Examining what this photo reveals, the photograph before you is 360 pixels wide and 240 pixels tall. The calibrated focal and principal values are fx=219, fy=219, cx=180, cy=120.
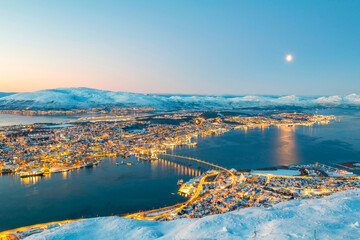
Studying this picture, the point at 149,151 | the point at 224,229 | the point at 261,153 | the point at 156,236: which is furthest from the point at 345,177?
the point at 149,151

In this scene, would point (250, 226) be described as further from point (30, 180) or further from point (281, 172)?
point (30, 180)

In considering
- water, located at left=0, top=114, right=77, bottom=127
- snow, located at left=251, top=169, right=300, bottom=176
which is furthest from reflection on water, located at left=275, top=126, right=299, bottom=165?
water, located at left=0, top=114, right=77, bottom=127

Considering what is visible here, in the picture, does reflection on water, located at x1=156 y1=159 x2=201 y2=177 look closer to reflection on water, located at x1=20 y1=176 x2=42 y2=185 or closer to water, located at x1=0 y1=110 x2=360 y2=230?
water, located at x1=0 y1=110 x2=360 y2=230

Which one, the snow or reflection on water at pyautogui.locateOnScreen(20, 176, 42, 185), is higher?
the snow

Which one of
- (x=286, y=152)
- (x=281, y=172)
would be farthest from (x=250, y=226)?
(x=286, y=152)

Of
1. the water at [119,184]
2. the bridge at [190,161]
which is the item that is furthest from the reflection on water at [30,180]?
the bridge at [190,161]
